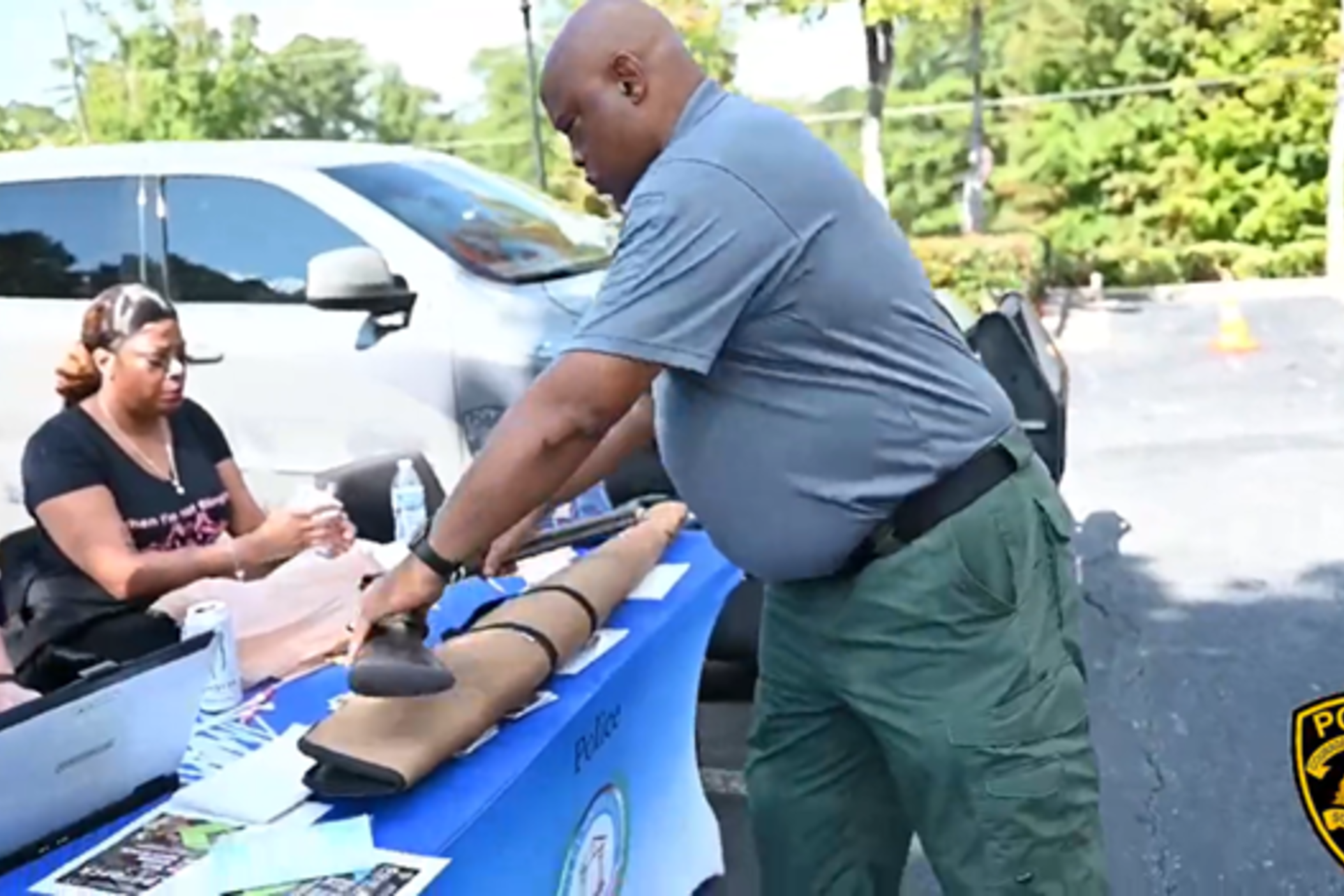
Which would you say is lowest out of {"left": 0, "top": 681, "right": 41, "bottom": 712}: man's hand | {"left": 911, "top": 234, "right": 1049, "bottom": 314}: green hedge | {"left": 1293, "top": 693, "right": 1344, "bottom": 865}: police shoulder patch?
{"left": 911, "top": 234, "right": 1049, "bottom": 314}: green hedge

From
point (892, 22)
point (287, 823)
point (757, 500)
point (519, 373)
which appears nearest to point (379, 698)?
point (287, 823)

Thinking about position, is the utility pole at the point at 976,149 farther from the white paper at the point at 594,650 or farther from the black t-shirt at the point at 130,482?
the white paper at the point at 594,650

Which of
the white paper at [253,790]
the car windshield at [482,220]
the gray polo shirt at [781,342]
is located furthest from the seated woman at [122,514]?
the car windshield at [482,220]

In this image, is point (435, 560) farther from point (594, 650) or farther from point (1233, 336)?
point (1233, 336)

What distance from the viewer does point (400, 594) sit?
5.15ft

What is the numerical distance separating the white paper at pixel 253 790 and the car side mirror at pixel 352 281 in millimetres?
2556

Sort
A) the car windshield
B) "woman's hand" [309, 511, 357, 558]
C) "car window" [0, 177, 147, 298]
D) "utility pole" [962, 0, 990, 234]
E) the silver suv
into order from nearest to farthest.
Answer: "woman's hand" [309, 511, 357, 558], the silver suv, the car windshield, "car window" [0, 177, 147, 298], "utility pole" [962, 0, 990, 234]

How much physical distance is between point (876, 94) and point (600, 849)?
10556 millimetres

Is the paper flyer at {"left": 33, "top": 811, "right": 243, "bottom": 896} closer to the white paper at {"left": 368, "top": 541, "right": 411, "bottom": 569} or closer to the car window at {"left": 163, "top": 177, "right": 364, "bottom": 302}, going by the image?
the white paper at {"left": 368, "top": 541, "right": 411, "bottom": 569}

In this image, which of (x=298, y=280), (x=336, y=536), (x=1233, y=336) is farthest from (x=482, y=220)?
(x=1233, y=336)

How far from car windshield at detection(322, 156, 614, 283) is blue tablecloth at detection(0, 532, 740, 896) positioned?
1931mm

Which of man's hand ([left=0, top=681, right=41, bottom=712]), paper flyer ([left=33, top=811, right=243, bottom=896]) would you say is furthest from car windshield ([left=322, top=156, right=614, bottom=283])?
paper flyer ([left=33, top=811, right=243, bottom=896])

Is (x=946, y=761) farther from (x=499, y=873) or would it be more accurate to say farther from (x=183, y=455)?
(x=183, y=455)

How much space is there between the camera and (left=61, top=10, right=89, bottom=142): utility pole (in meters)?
11.1
